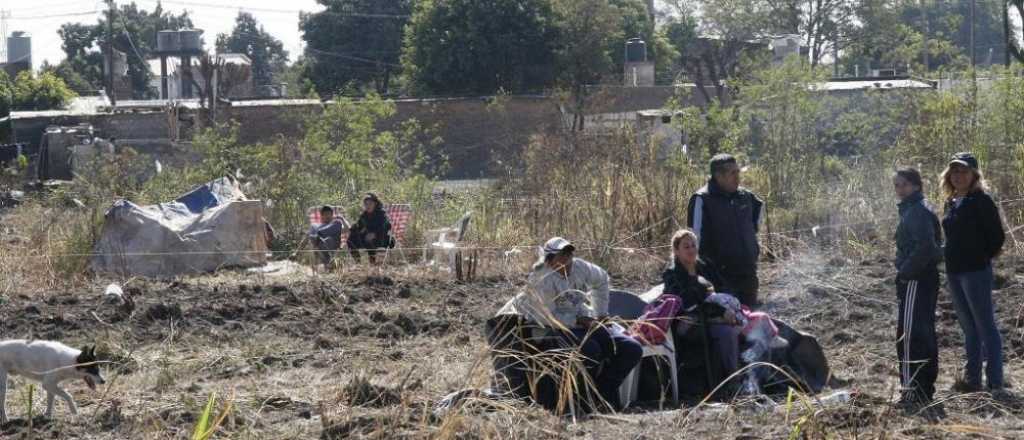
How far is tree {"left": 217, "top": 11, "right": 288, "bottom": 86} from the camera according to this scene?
91.8 metres

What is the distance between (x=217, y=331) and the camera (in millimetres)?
11117

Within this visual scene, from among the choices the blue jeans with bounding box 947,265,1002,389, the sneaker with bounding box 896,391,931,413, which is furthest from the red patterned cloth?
the sneaker with bounding box 896,391,931,413

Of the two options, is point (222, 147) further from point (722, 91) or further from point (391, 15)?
point (391, 15)

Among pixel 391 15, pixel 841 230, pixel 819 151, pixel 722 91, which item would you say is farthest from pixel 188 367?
pixel 391 15

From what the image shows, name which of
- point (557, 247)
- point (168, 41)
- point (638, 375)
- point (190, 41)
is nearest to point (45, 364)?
point (557, 247)

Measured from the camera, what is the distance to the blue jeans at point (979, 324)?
7867 mm

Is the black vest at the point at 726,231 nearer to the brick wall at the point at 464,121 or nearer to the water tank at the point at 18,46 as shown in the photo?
the brick wall at the point at 464,121

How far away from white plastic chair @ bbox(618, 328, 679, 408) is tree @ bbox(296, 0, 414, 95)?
49541 mm

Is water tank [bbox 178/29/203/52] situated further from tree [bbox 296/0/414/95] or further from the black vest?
the black vest

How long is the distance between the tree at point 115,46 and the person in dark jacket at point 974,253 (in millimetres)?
64929

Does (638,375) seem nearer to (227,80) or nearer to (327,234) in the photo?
(327,234)

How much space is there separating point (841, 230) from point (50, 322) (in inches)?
352

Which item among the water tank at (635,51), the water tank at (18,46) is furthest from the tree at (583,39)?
the water tank at (18,46)

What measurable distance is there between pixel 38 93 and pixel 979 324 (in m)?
41.3
